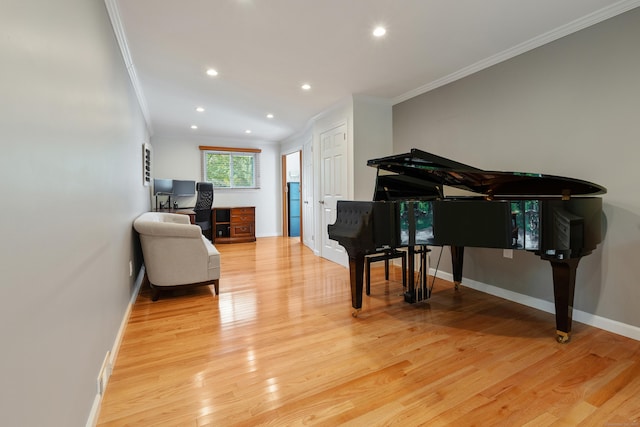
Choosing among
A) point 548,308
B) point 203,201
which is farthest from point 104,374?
point 203,201

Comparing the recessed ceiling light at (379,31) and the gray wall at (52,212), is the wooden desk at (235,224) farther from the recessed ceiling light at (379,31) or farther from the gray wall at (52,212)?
the recessed ceiling light at (379,31)

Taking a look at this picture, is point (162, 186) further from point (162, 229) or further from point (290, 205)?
point (162, 229)

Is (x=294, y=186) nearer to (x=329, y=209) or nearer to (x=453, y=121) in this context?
(x=329, y=209)

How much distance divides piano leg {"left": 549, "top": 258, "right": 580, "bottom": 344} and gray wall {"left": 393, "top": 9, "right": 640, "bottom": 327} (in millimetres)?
536

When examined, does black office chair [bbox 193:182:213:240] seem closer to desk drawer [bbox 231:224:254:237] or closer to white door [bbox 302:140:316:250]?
desk drawer [bbox 231:224:254:237]

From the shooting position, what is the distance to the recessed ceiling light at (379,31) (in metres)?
2.40

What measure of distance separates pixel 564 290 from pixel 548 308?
755 millimetres

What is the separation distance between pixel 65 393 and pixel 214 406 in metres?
0.67

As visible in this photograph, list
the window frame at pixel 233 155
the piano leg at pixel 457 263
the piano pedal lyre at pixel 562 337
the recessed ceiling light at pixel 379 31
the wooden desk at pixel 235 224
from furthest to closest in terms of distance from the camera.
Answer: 1. the window frame at pixel 233 155
2. the wooden desk at pixel 235 224
3. the piano leg at pixel 457 263
4. the recessed ceiling light at pixel 379 31
5. the piano pedal lyre at pixel 562 337

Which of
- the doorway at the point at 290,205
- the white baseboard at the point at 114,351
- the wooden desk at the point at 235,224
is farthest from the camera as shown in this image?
the doorway at the point at 290,205

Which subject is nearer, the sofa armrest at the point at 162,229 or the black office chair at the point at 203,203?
the sofa armrest at the point at 162,229

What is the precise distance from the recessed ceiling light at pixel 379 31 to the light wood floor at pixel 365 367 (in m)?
2.39

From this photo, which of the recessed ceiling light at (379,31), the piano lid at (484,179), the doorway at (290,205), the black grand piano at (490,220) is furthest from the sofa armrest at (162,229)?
the doorway at (290,205)

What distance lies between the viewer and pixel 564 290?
204 centimetres
